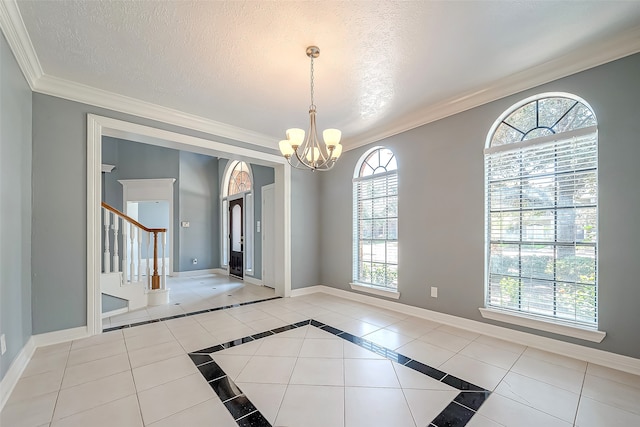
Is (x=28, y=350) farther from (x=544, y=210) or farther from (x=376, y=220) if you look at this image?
(x=544, y=210)

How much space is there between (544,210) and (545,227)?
167mm

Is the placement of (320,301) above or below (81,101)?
below

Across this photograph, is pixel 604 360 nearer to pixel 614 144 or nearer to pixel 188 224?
pixel 614 144

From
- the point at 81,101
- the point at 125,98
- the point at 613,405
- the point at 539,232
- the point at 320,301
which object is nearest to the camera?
the point at 613,405

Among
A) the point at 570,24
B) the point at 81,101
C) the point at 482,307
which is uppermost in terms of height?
the point at 570,24

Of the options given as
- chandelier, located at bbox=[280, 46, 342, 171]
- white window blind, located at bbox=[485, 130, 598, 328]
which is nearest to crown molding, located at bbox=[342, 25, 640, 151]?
white window blind, located at bbox=[485, 130, 598, 328]

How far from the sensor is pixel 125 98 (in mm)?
3150

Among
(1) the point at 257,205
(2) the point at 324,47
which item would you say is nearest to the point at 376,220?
(2) the point at 324,47

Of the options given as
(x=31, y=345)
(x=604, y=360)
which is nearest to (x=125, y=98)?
(x=31, y=345)

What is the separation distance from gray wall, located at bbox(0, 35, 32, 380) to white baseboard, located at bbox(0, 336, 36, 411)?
0.14ft

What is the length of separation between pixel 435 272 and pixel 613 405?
1.81 meters

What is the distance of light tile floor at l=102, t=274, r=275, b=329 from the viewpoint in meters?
3.64

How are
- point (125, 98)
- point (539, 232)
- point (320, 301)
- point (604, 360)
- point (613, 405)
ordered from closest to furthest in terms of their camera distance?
1. point (613, 405)
2. point (604, 360)
3. point (539, 232)
4. point (125, 98)
5. point (320, 301)

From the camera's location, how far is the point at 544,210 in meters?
2.70
